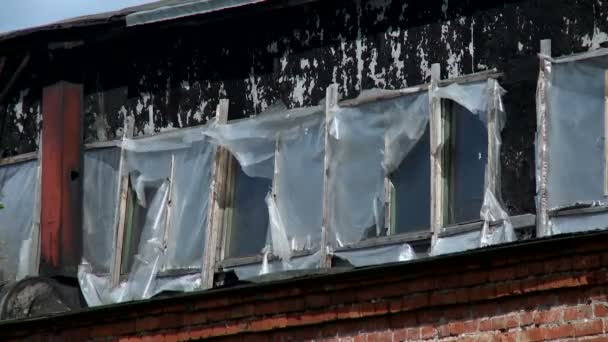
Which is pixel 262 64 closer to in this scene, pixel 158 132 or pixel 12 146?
pixel 158 132

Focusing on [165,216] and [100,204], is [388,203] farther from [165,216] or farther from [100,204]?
[100,204]

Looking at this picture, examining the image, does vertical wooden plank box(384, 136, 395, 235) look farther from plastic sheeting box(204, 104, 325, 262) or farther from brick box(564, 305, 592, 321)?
brick box(564, 305, 592, 321)

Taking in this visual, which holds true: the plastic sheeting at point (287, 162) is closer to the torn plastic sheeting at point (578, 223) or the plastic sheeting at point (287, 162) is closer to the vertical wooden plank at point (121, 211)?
the vertical wooden plank at point (121, 211)

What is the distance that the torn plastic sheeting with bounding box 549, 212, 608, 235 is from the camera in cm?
1517

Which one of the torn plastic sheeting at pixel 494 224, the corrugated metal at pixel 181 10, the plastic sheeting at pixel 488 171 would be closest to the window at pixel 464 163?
the plastic sheeting at pixel 488 171

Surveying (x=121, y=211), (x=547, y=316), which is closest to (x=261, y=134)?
(x=121, y=211)

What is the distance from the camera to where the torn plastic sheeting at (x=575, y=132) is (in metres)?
15.4

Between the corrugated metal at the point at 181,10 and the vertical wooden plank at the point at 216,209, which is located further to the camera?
the corrugated metal at the point at 181,10

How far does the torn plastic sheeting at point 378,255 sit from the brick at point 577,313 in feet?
7.08

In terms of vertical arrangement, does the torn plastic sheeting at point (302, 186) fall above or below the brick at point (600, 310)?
above

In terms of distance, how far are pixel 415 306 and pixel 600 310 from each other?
1628 mm

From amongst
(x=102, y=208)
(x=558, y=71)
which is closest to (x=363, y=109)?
(x=558, y=71)

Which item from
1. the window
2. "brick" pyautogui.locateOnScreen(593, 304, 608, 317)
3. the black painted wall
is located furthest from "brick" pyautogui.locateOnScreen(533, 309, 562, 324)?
the window

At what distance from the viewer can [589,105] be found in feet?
51.1
